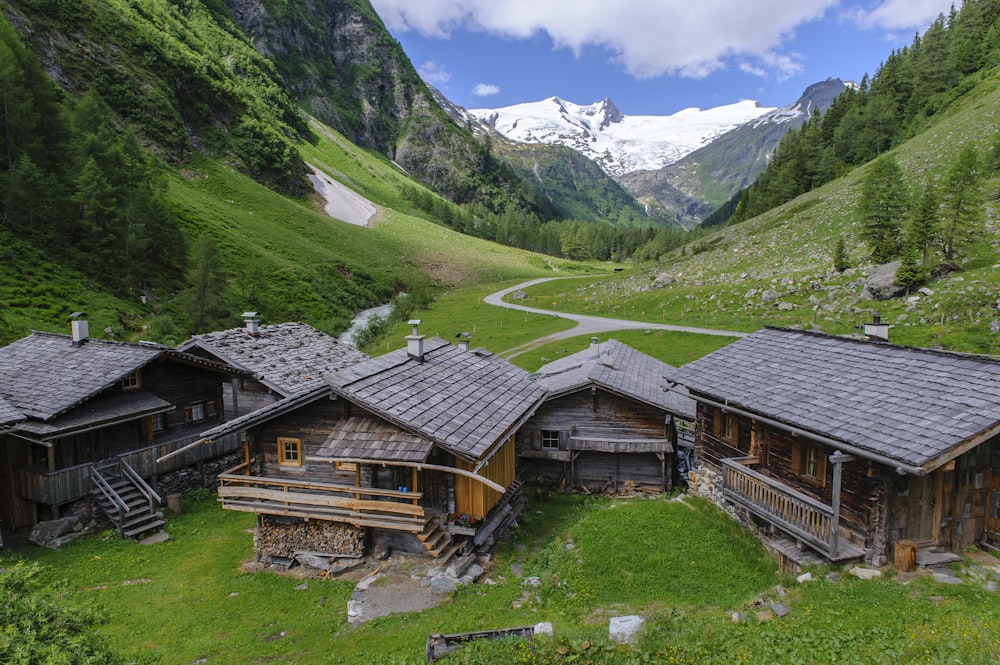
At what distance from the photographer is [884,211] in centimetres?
4741

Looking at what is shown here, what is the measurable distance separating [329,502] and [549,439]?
10781 mm

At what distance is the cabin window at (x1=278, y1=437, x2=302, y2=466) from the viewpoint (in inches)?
734

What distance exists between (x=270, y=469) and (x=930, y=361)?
2133 centimetres

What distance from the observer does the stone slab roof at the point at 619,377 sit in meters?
22.6

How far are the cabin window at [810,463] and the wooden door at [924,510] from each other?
2272mm

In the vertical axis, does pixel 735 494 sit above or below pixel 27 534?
above

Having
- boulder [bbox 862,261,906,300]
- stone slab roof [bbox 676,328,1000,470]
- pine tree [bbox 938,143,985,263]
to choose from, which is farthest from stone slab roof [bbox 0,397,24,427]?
pine tree [bbox 938,143,985,263]

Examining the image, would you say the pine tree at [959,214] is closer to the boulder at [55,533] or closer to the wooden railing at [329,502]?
the wooden railing at [329,502]

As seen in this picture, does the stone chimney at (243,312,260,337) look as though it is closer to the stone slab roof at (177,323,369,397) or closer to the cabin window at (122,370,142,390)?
the stone slab roof at (177,323,369,397)

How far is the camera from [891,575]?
1234cm

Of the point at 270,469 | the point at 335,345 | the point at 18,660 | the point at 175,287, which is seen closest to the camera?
the point at 18,660

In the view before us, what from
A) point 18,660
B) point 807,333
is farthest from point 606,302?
point 18,660

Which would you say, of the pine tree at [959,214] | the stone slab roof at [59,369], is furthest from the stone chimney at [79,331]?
the pine tree at [959,214]

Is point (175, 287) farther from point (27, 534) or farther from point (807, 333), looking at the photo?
point (807, 333)
